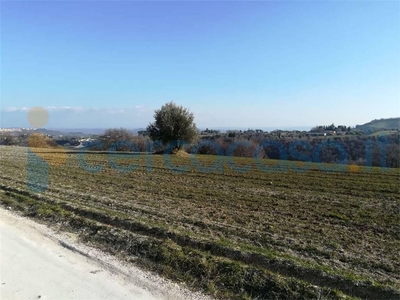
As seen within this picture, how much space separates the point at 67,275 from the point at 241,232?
3.91 metres

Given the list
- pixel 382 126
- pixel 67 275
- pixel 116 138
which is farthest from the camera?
pixel 382 126

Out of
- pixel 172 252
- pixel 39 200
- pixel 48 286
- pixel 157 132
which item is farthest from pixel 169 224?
pixel 157 132

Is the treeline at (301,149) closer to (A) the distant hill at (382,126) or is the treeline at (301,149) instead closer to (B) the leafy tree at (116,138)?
(B) the leafy tree at (116,138)

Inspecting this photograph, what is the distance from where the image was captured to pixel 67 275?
15.7 ft

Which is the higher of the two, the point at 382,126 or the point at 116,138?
the point at 382,126

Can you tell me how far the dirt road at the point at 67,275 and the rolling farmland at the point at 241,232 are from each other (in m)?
0.37

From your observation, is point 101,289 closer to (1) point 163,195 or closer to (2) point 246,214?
(2) point 246,214

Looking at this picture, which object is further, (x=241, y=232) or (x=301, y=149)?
(x=301, y=149)

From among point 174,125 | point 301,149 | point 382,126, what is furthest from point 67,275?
point 382,126

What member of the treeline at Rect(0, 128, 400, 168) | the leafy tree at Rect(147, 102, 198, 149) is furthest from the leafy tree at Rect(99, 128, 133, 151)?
the leafy tree at Rect(147, 102, 198, 149)

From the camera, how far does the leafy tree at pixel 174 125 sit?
37250mm

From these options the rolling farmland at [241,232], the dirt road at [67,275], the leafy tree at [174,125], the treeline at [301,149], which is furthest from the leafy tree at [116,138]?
the dirt road at [67,275]

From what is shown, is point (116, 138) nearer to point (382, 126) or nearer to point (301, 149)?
point (301, 149)

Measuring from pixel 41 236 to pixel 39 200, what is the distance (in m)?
3.57
